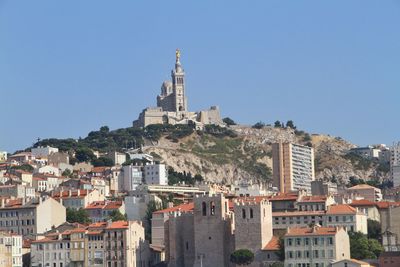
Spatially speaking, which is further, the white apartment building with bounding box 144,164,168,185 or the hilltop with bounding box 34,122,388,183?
the hilltop with bounding box 34,122,388,183

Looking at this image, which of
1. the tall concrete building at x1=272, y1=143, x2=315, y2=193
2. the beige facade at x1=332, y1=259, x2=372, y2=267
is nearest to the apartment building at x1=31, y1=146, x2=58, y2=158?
the tall concrete building at x1=272, y1=143, x2=315, y2=193

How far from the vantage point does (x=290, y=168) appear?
459 ft

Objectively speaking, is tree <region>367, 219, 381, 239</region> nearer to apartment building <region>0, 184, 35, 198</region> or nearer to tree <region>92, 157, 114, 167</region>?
apartment building <region>0, 184, 35, 198</region>

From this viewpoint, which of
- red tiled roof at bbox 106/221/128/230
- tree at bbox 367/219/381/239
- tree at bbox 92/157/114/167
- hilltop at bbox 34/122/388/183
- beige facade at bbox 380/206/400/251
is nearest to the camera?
beige facade at bbox 380/206/400/251

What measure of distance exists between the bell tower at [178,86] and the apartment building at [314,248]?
9611 cm

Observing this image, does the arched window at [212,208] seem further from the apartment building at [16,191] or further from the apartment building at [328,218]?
the apartment building at [16,191]

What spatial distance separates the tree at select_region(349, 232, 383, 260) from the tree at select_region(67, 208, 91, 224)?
76.9ft

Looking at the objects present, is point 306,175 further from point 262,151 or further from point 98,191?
point 98,191

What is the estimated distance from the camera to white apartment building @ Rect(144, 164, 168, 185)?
12688 centimetres

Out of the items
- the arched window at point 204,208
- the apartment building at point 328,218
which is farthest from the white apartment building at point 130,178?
the arched window at point 204,208

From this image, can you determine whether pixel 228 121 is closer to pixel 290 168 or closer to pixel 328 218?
pixel 290 168

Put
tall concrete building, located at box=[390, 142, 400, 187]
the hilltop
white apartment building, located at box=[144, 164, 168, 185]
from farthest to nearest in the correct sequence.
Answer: tall concrete building, located at box=[390, 142, 400, 187] < the hilltop < white apartment building, located at box=[144, 164, 168, 185]

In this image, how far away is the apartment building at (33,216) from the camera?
9800 cm

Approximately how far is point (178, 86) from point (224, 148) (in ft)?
72.3
